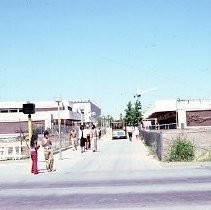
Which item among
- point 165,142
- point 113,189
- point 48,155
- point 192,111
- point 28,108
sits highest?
point 192,111

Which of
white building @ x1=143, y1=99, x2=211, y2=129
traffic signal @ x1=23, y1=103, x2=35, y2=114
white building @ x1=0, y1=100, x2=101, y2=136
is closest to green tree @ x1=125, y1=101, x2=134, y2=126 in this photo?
white building @ x1=0, y1=100, x2=101, y2=136

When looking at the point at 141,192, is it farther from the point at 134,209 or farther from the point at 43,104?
the point at 43,104

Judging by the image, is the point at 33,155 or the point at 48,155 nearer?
the point at 33,155

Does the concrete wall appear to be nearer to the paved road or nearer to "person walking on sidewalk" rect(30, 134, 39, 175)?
the paved road

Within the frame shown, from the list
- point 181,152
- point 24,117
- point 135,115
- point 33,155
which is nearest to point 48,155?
point 33,155

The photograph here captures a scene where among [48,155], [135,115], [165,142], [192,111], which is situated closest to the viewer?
[48,155]

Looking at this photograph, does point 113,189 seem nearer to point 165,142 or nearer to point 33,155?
point 33,155

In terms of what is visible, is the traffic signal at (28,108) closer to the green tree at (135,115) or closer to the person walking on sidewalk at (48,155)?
the person walking on sidewalk at (48,155)

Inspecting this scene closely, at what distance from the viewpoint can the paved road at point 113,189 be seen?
10.4 m

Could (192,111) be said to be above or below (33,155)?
above

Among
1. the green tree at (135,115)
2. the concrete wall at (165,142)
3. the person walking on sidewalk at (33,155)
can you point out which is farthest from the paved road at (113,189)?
the green tree at (135,115)

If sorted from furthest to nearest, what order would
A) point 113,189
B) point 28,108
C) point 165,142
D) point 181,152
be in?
point 165,142 → point 28,108 → point 181,152 → point 113,189

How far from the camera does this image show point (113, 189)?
12.7 meters

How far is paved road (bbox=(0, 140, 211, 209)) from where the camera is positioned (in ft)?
34.2
